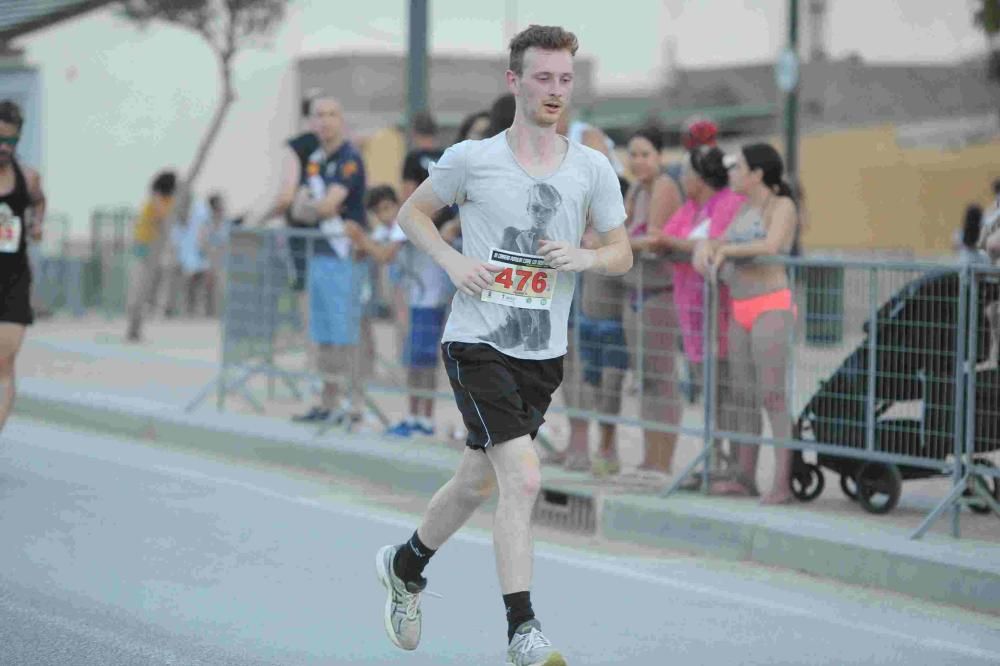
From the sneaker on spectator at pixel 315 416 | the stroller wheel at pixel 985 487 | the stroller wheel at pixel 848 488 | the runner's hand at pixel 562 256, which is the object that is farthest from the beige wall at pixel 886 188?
the runner's hand at pixel 562 256

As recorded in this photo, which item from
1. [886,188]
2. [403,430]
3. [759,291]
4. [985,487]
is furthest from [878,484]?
[886,188]

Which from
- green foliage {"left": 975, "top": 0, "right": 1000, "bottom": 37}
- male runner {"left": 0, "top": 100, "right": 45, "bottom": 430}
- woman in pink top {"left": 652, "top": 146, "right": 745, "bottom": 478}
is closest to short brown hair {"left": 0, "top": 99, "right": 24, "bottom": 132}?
male runner {"left": 0, "top": 100, "right": 45, "bottom": 430}

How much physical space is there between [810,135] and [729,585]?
2276 centimetres

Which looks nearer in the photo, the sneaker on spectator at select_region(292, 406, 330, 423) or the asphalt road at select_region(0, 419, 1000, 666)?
the asphalt road at select_region(0, 419, 1000, 666)

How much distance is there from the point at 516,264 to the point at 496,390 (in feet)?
1.39

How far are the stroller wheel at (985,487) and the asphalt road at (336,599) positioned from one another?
962 mm

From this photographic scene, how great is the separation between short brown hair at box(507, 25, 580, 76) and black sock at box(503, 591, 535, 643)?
1725mm

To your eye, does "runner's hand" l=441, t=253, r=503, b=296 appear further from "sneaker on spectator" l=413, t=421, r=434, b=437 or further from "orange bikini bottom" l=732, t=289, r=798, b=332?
"sneaker on spectator" l=413, t=421, r=434, b=437

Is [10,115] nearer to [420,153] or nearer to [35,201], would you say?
[35,201]

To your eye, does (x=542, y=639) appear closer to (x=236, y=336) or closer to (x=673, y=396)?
(x=673, y=396)

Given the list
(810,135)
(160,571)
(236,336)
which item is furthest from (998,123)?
(160,571)

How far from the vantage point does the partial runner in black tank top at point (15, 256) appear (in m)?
9.70

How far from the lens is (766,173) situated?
30.0 ft

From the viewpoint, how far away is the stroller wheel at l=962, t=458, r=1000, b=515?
27.1ft
